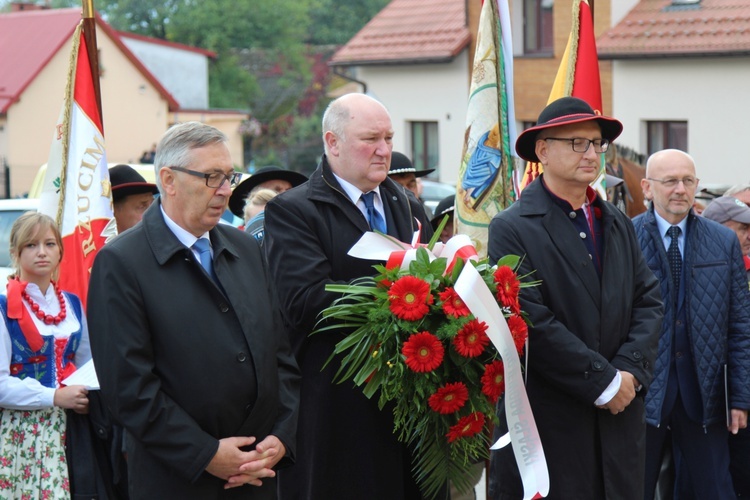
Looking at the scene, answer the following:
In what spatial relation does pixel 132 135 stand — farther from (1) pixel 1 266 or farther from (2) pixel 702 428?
(2) pixel 702 428

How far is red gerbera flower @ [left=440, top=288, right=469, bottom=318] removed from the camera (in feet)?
12.9

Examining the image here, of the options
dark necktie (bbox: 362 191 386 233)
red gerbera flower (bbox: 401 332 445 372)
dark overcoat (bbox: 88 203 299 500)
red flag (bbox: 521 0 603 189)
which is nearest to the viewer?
dark overcoat (bbox: 88 203 299 500)

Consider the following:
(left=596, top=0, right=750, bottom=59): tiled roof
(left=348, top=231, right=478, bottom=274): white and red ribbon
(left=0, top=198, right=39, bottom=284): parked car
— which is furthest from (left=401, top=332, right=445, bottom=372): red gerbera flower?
(left=596, top=0, right=750, bottom=59): tiled roof

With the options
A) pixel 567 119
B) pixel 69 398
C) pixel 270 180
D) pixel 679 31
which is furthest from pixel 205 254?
pixel 679 31

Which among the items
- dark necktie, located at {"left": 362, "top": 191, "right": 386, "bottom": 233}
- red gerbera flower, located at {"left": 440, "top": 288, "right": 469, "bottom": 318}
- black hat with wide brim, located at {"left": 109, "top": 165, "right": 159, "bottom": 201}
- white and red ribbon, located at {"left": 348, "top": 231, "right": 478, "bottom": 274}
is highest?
black hat with wide brim, located at {"left": 109, "top": 165, "right": 159, "bottom": 201}

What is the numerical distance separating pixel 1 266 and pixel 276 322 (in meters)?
6.79

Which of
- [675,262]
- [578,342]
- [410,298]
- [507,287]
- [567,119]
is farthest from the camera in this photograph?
[675,262]

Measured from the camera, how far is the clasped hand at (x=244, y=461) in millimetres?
3561

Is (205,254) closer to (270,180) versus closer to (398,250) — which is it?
(398,250)

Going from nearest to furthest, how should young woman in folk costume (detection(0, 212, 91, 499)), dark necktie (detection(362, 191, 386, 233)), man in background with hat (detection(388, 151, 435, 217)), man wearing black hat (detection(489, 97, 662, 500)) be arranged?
man wearing black hat (detection(489, 97, 662, 500))
dark necktie (detection(362, 191, 386, 233))
young woman in folk costume (detection(0, 212, 91, 499))
man in background with hat (detection(388, 151, 435, 217))

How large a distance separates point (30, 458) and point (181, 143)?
6.80ft

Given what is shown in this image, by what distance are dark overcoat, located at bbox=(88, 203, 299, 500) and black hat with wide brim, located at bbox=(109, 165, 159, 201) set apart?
2.69 metres

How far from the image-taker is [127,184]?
251 inches

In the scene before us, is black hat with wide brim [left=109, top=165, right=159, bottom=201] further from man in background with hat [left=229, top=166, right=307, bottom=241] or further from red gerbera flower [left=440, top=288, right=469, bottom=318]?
red gerbera flower [left=440, top=288, right=469, bottom=318]
